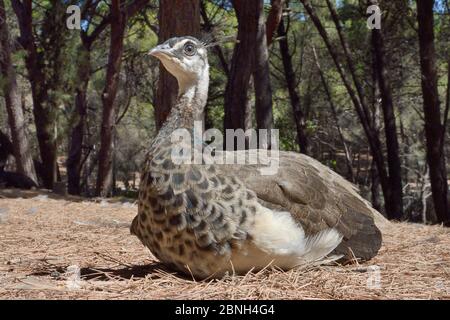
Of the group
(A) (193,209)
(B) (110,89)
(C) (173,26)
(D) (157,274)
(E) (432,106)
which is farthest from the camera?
(B) (110,89)

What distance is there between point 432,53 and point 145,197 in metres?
8.26

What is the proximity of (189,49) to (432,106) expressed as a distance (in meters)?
7.59

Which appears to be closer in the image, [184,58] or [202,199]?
[202,199]

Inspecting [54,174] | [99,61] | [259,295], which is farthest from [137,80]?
[259,295]

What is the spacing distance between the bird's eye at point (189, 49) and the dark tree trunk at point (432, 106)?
738 centimetres

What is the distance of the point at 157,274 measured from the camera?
322 cm

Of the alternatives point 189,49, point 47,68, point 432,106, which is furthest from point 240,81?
point 47,68

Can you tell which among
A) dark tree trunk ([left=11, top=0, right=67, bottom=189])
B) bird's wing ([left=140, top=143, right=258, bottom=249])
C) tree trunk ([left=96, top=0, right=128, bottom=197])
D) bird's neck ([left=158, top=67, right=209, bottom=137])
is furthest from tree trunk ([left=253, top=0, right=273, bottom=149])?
dark tree trunk ([left=11, top=0, right=67, bottom=189])

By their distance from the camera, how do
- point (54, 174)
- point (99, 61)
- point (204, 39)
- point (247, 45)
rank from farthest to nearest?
point (99, 61)
point (54, 174)
point (247, 45)
point (204, 39)

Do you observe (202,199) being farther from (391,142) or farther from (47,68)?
(47,68)

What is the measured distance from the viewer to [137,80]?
21.2m

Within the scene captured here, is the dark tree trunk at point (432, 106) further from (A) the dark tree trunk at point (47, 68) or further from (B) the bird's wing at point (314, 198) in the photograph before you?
(A) the dark tree trunk at point (47, 68)

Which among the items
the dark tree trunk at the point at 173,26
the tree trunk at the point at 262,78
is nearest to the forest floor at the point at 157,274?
the dark tree trunk at the point at 173,26

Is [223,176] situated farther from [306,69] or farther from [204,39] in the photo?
[306,69]
